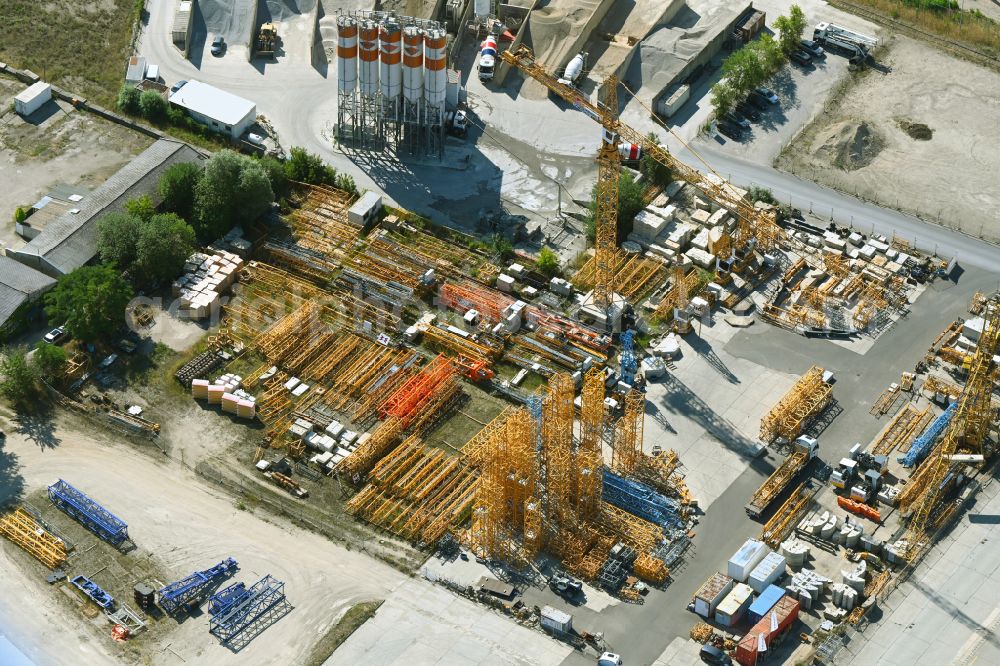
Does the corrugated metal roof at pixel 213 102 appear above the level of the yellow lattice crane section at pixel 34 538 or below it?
above

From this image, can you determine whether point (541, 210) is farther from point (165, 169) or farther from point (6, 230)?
point (6, 230)

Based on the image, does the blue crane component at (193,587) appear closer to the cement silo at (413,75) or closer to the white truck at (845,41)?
the cement silo at (413,75)

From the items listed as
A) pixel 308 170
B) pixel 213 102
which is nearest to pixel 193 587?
pixel 308 170

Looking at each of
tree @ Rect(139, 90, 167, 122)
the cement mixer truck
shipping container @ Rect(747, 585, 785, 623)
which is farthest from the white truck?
shipping container @ Rect(747, 585, 785, 623)

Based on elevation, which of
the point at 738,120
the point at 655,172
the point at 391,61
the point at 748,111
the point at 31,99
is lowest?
the point at 31,99

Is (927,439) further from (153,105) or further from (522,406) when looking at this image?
(153,105)

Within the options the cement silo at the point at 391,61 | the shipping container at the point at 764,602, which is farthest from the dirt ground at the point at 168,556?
the cement silo at the point at 391,61

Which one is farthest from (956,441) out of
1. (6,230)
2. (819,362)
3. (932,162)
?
(6,230)
